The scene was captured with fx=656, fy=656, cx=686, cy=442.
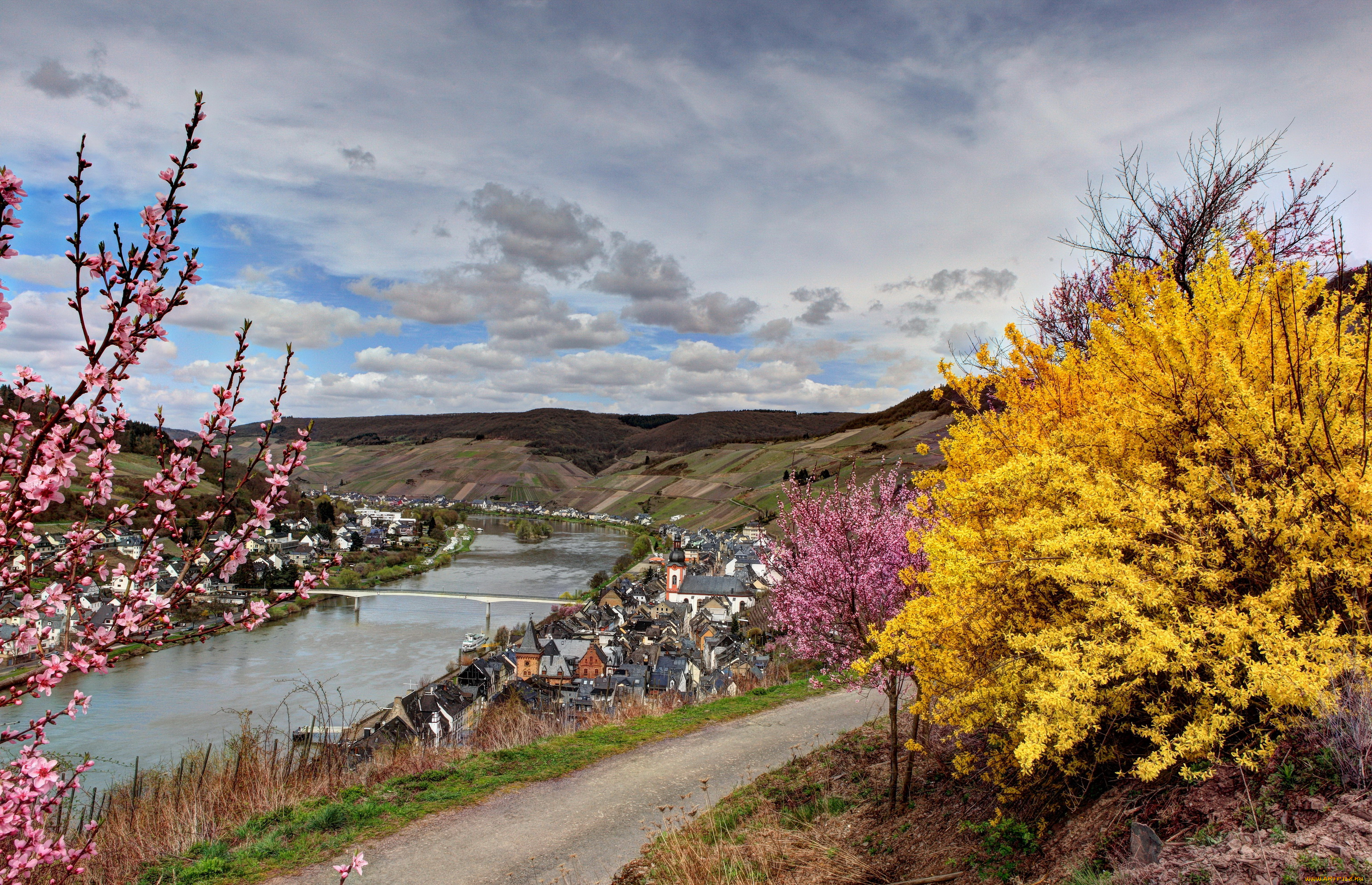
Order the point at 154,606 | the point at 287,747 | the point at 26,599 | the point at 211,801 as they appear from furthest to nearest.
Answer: the point at 287,747
the point at 211,801
the point at 154,606
the point at 26,599

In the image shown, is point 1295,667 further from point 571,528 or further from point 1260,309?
point 571,528

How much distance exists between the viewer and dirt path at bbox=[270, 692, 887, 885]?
7.17m

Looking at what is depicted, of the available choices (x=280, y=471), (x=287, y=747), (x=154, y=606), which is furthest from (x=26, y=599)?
(x=287, y=747)

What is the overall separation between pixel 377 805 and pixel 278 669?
3514 centimetres

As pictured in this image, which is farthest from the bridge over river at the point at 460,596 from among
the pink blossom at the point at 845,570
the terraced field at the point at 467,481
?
the terraced field at the point at 467,481

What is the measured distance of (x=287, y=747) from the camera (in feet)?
34.0

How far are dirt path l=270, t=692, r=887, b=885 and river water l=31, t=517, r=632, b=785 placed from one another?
15.2 feet

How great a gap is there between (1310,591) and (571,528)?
130363mm

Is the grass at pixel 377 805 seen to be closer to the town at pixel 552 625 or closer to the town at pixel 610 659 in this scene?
the town at pixel 552 625

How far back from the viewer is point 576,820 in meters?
8.52

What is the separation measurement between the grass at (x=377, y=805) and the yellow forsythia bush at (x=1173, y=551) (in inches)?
267

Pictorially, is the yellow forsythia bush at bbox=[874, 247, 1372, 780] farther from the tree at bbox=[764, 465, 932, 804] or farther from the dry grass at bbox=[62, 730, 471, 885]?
the dry grass at bbox=[62, 730, 471, 885]

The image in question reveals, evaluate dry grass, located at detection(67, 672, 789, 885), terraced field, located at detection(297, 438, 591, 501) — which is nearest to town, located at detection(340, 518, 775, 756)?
dry grass, located at detection(67, 672, 789, 885)

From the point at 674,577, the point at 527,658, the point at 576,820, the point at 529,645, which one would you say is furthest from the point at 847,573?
the point at 674,577
